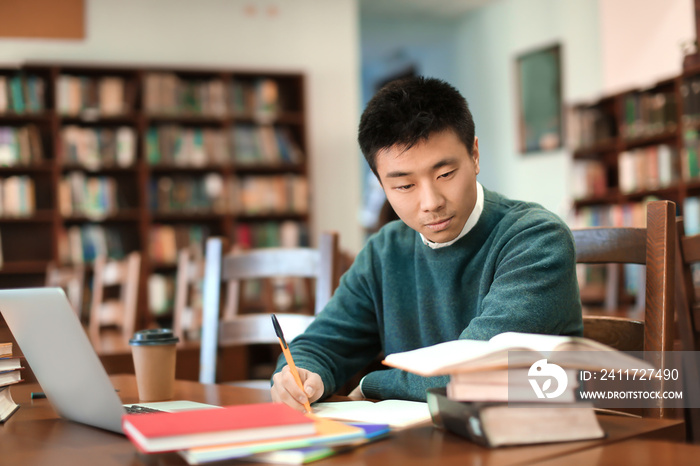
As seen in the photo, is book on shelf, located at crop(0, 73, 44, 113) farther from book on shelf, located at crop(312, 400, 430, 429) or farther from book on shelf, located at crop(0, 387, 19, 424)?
book on shelf, located at crop(312, 400, 430, 429)

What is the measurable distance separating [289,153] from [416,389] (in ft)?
16.0

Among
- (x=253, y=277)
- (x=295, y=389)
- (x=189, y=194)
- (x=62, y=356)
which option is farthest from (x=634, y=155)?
(x=62, y=356)

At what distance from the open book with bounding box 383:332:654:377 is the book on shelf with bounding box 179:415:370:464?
0.09 meters

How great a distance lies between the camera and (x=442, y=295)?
1246 millimetres

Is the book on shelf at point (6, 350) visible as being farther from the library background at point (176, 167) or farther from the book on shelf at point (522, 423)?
the library background at point (176, 167)

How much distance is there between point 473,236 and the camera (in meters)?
1.23

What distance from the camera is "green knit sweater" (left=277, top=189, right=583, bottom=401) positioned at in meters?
1.01

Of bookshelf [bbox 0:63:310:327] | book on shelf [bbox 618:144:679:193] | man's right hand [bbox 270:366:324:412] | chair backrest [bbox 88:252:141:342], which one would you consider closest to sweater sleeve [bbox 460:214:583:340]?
man's right hand [bbox 270:366:324:412]

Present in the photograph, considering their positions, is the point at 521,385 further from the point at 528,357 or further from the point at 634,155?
the point at 634,155

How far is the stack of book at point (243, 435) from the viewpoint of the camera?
0.67m

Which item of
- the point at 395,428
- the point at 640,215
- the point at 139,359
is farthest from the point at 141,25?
the point at 395,428

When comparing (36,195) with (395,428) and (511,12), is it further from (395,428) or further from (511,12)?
(395,428)

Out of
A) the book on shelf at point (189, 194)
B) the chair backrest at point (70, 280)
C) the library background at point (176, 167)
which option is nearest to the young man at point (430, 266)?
the chair backrest at point (70, 280)

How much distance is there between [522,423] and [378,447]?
0.47ft
